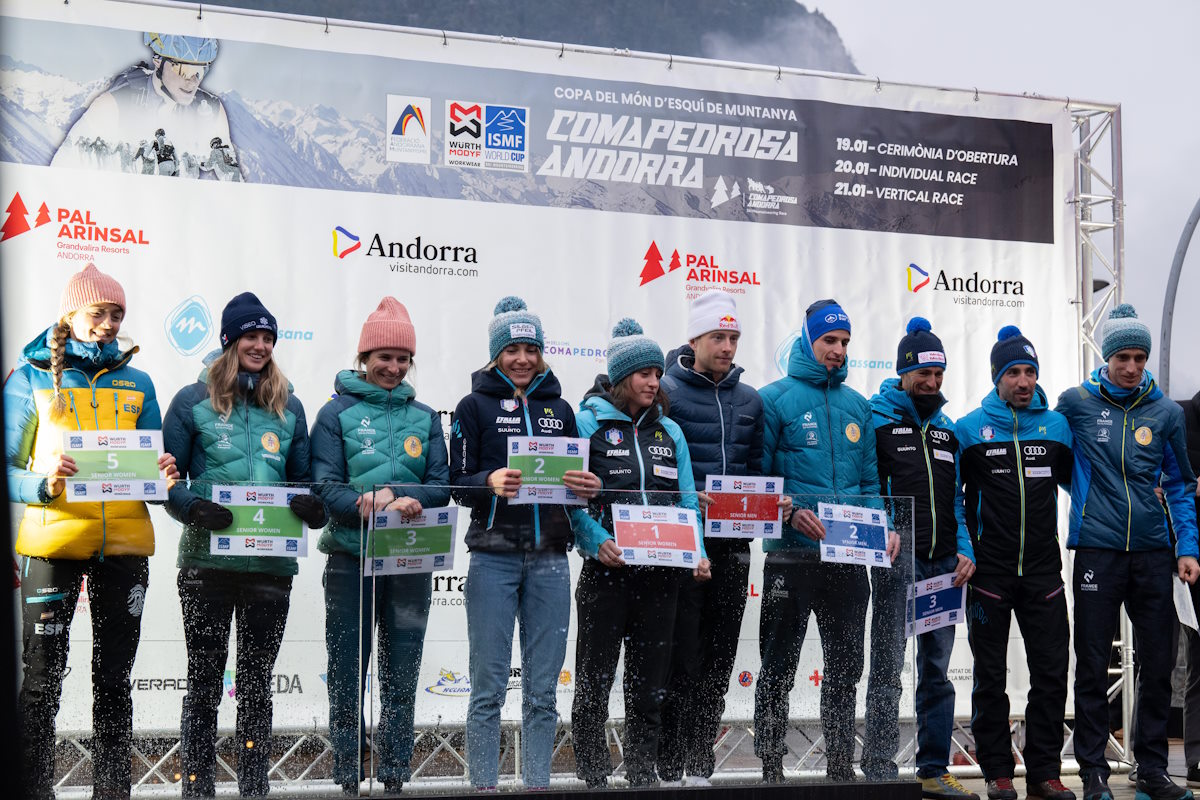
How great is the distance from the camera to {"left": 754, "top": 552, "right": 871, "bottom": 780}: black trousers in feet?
13.5

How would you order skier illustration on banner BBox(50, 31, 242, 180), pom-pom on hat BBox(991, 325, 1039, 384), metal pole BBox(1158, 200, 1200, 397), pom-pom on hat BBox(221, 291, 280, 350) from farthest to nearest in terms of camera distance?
metal pole BBox(1158, 200, 1200, 397)
skier illustration on banner BBox(50, 31, 242, 180)
pom-pom on hat BBox(991, 325, 1039, 384)
pom-pom on hat BBox(221, 291, 280, 350)

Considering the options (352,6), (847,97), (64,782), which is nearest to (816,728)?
(64,782)

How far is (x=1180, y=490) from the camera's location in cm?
539

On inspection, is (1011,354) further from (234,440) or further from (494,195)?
(234,440)

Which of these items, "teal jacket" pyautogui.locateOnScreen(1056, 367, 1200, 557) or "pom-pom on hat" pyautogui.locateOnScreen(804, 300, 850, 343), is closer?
"pom-pom on hat" pyautogui.locateOnScreen(804, 300, 850, 343)

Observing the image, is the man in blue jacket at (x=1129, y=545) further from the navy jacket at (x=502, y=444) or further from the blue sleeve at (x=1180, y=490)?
the navy jacket at (x=502, y=444)

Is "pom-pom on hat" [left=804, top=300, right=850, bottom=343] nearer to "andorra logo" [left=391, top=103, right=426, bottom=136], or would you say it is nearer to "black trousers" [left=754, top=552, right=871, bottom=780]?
"black trousers" [left=754, top=552, right=871, bottom=780]

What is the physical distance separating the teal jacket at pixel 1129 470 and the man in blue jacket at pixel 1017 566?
0.37 ft

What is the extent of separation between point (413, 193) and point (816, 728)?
327cm

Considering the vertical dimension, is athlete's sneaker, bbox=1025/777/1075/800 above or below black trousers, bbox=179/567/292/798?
below

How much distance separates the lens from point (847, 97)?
6801 millimetres

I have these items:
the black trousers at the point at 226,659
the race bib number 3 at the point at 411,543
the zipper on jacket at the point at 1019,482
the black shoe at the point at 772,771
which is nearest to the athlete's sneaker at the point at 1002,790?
the zipper on jacket at the point at 1019,482

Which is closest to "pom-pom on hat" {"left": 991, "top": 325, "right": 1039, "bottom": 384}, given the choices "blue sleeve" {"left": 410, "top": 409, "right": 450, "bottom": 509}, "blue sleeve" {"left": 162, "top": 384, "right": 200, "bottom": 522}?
"blue sleeve" {"left": 410, "top": 409, "right": 450, "bottom": 509}

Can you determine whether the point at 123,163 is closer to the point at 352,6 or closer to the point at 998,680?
the point at 998,680
